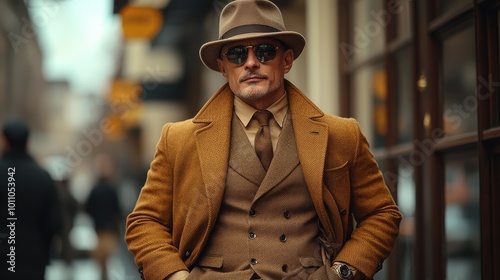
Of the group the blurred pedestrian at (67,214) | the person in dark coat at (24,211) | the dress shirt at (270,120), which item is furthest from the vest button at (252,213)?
the blurred pedestrian at (67,214)

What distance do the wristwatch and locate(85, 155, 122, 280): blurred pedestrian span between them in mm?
8032

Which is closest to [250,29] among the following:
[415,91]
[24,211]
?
[415,91]

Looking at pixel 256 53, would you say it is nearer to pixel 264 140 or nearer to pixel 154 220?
pixel 264 140

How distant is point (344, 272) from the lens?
2.98 meters

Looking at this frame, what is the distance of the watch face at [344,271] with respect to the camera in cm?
297

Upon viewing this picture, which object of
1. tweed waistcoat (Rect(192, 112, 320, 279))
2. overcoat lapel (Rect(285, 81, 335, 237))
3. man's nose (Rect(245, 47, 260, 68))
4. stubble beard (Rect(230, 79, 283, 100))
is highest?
man's nose (Rect(245, 47, 260, 68))

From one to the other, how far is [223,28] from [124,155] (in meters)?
16.8

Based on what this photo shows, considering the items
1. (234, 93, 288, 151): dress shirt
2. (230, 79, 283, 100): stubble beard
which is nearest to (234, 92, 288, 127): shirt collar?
(234, 93, 288, 151): dress shirt

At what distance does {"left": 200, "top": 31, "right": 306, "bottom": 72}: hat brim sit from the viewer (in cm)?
305

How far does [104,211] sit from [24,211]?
17.0ft

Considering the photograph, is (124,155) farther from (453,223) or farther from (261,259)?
(261,259)

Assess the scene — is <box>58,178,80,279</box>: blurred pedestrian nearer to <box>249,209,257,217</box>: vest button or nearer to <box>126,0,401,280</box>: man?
<box>126,0,401,280</box>: man

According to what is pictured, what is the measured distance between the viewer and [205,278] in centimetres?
296

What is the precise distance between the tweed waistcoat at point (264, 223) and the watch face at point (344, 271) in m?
0.10
